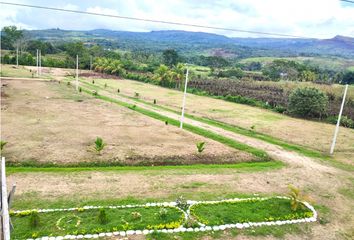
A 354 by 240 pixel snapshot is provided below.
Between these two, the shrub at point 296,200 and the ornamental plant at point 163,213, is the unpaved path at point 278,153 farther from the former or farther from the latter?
the ornamental plant at point 163,213

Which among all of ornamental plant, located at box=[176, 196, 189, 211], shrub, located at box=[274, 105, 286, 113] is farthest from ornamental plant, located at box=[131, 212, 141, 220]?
shrub, located at box=[274, 105, 286, 113]

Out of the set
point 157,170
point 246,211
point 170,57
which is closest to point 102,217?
point 246,211

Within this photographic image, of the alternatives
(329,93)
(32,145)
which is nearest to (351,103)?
(329,93)

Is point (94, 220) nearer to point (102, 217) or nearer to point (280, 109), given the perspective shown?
point (102, 217)

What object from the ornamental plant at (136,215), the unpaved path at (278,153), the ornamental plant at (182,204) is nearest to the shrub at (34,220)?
the ornamental plant at (136,215)

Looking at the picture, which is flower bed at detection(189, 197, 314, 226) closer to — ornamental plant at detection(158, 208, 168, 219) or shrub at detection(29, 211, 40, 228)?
ornamental plant at detection(158, 208, 168, 219)

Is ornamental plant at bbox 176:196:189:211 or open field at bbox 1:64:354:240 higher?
ornamental plant at bbox 176:196:189:211

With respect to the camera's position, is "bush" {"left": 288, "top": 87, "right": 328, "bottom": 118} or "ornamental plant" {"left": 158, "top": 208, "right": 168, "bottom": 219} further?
"bush" {"left": 288, "top": 87, "right": 328, "bottom": 118}
